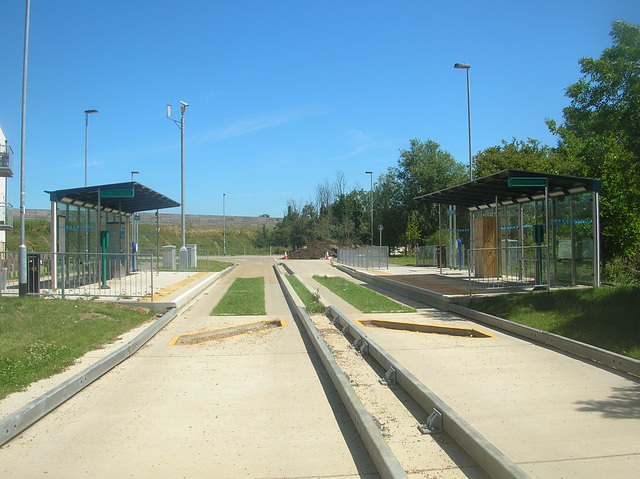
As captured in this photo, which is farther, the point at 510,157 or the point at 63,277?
the point at 510,157

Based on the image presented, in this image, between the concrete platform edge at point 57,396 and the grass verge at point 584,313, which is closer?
the concrete platform edge at point 57,396

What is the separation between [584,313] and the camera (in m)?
11.4

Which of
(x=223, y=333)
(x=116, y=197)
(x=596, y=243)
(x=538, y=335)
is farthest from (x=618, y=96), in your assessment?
(x=116, y=197)

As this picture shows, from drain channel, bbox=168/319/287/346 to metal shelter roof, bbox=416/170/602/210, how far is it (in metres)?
7.51

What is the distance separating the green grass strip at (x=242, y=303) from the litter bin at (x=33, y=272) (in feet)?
16.5

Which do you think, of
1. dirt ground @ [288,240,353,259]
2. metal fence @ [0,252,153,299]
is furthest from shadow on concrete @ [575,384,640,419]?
dirt ground @ [288,240,353,259]

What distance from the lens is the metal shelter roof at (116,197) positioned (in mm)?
18281

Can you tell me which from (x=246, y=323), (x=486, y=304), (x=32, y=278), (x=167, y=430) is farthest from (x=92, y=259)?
(x=167, y=430)

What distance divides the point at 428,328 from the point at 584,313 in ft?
10.5

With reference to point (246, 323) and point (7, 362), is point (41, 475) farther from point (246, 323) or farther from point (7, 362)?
point (246, 323)

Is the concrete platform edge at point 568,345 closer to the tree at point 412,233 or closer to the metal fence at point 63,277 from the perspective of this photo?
the metal fence at point 63,277

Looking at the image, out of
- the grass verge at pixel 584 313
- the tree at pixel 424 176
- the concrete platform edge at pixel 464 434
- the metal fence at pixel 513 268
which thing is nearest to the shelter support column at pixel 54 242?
the concrete platform edge at pixel 464 434

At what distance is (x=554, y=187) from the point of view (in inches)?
659

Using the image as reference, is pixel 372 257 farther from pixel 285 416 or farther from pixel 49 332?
pixel 285 416
